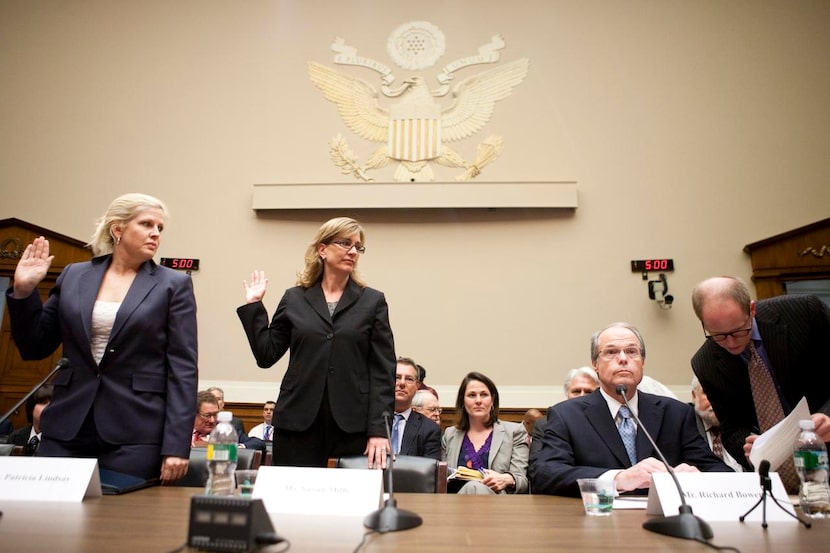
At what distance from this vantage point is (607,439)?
1.87 meters

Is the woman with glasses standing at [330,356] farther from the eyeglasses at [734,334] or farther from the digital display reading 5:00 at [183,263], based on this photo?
the digital display reading 5:00 at [183,263]

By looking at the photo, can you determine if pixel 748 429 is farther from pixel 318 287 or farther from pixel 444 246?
pixel 444 246

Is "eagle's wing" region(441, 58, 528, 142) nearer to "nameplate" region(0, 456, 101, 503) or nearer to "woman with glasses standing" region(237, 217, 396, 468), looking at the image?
"woman with glasses standing" region(237, 217, 396, 468)

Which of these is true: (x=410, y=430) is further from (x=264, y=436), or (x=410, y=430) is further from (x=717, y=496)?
(x=717, y=496)

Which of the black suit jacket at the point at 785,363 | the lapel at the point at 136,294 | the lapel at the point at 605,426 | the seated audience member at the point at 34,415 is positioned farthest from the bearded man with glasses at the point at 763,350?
the seated audience member at the point at 34,415

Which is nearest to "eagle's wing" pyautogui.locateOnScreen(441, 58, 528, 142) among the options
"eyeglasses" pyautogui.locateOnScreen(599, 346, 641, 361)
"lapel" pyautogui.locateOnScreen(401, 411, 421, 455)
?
"lapel" pyautogui.locateOnScreen(401, 411, 421, 455)

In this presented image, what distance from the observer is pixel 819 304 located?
2016mm

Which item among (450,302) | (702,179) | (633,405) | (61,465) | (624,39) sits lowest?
(61,465)

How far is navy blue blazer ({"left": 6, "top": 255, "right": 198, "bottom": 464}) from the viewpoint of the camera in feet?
5.72

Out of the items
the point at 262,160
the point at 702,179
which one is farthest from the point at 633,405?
the point at 262,160

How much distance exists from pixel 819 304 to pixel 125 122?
6666 mm

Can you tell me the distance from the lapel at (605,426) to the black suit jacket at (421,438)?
138 cm

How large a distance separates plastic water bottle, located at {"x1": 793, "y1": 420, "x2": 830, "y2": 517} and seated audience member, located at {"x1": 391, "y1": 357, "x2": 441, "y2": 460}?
1945 millimetres

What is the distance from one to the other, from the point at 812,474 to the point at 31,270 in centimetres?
226
